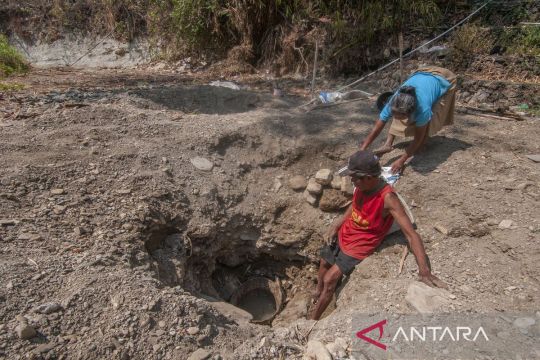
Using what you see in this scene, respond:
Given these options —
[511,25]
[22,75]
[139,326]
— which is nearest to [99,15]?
[22,75]

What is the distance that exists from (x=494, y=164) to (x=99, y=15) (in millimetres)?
8171

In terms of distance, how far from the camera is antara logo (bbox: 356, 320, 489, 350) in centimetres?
196

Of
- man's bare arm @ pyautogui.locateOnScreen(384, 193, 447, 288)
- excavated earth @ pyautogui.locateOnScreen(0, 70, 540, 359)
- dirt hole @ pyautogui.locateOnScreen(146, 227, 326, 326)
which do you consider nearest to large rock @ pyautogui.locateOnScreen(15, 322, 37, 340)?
excavated earth @ pyautogui.locateOnScreen(0, 70, 540, 359)

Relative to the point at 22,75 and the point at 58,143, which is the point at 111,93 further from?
the point at 22,75

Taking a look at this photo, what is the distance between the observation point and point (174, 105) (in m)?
4.31

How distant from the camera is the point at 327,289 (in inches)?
111

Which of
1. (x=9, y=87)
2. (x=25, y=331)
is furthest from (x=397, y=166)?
(x=9, y=87)

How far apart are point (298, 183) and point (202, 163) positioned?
2.81 feet

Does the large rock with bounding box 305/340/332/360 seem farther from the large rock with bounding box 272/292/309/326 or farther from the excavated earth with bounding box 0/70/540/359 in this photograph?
the large rock with bounding box 272/292/309/326

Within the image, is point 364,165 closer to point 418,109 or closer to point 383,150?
point 418,109

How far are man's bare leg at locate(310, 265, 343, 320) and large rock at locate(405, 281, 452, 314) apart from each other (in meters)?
0.63

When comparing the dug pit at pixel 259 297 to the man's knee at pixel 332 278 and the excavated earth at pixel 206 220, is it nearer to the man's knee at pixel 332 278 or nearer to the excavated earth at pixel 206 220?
the excavated earth at pixel 206 220

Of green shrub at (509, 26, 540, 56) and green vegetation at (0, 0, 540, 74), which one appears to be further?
green vegetation at (0, 0, 540, 74)

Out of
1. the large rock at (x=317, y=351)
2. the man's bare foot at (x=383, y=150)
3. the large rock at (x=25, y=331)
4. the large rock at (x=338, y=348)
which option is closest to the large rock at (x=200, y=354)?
the large rock at (x=317, y=351)
